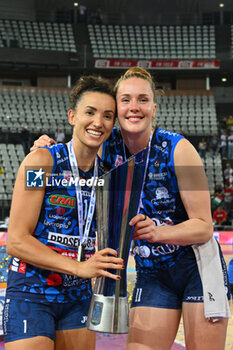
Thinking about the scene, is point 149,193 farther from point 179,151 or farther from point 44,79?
point 44,79

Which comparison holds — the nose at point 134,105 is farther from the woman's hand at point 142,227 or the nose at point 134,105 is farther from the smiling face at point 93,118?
the woman's hand at point 142,227

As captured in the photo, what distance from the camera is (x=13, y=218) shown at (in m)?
1.62

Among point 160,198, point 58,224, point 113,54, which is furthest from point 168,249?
point 113,54

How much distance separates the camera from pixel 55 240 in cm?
168

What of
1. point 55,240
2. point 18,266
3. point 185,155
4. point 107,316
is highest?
point 185,155

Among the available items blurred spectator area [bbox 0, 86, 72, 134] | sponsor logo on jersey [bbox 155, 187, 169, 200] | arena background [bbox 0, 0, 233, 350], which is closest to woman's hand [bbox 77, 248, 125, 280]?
sponsor logo on jersey [bbox 155, 187, 169, 200]

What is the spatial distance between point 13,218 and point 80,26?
20623 millimetres

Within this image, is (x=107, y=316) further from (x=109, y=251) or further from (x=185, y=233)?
(x=185, y=233)

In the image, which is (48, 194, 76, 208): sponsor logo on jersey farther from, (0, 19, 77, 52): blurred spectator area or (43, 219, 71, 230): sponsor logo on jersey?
(0, 19, 77, 52): blurred spectator area

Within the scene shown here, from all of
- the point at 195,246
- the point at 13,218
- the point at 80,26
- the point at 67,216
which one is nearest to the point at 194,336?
the point at 195,246

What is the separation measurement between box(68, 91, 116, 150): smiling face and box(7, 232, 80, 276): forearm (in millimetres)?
434

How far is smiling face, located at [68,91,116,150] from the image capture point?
1726 mm

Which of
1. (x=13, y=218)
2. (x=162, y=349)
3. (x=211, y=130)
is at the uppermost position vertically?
(x=211, y=130)

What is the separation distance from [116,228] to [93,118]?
501mm
